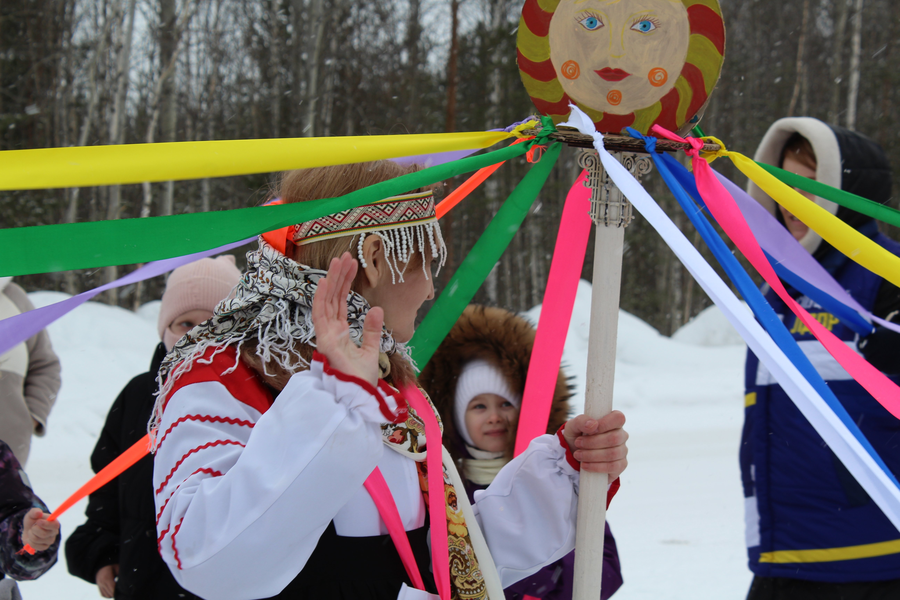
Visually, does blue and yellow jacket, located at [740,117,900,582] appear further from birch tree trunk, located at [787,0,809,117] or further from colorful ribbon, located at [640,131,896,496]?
birch tree trunk, located at [787,0,809,117]

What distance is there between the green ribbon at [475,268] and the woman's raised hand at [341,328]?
614mm

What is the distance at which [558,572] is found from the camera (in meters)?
1.92

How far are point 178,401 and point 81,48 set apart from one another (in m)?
14.4

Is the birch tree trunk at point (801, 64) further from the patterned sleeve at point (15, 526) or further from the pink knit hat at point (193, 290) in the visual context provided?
the patterned sleeve at point (15, 526)

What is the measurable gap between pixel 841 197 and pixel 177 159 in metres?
1.30

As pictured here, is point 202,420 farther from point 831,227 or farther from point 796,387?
point 831,227

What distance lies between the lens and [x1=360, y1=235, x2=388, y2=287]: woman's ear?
4.07 ft

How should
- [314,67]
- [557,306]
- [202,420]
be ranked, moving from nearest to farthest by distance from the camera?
[202,420], [557,306], [314,67]

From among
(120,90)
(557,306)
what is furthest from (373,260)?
(120,90)

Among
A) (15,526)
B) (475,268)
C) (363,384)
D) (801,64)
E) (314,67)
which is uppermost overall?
(801,64)

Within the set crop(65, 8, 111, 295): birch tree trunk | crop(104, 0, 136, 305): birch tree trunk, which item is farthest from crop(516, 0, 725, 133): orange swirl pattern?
crop(65, 8, 111, 295): birch tree trunk

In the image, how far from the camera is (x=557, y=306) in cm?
169

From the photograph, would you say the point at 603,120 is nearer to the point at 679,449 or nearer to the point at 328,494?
→ the point at 328,494

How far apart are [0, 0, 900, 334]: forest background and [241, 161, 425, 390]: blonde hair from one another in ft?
29.7
